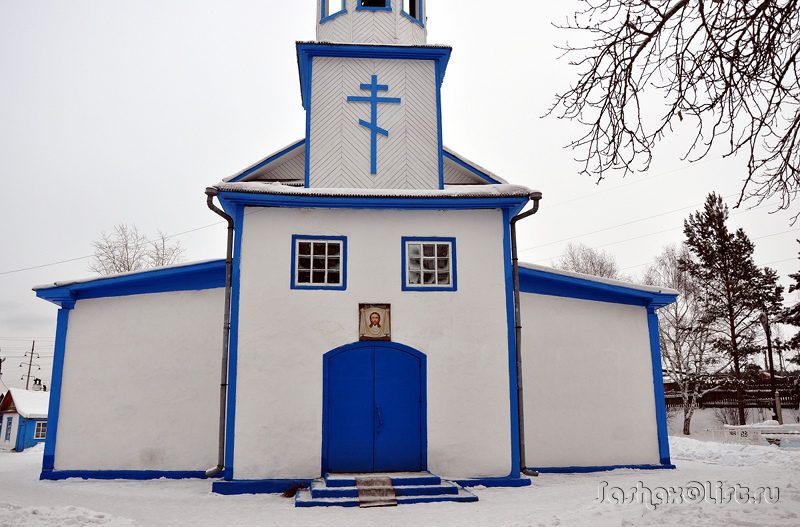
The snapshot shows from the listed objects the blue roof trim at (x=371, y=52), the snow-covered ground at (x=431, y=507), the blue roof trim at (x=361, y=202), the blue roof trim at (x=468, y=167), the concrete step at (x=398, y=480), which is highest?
the blue roof trim at (x=371, y=52)

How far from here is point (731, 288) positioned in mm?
27625

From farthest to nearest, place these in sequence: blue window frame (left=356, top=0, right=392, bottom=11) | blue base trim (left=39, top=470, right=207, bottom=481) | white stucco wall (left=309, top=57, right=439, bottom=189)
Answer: blue window frame (left=356, top=0, right=392, bottom=11) < white stucco wall (left=309, top=57, right=439, bottom=189) < blue base trim (left=39, top=470, right=207, bottom=481)

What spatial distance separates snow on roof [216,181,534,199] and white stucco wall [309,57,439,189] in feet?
2.92

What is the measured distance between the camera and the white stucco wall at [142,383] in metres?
10.9

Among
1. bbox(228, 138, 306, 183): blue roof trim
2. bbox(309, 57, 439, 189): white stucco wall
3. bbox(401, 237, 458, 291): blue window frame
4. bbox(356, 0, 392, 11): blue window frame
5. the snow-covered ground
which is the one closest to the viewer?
the snow-covered ground

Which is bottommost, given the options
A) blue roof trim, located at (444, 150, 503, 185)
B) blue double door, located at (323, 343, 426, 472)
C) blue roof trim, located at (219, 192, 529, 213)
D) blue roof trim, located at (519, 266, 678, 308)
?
blue double door, located at (323, 343, 426, 472)

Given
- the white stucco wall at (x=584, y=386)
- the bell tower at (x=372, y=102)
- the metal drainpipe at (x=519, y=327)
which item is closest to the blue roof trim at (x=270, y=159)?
the bell tower at (x=372, y=102)

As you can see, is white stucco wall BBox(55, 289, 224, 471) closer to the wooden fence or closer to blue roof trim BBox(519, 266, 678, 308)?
blue roof trim BBox(519, 266, 678, 308)

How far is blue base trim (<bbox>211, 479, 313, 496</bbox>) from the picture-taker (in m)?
9.00

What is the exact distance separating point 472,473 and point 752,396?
28.0 m

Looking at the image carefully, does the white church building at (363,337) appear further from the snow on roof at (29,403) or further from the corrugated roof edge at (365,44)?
the snow on roof at (29,403)

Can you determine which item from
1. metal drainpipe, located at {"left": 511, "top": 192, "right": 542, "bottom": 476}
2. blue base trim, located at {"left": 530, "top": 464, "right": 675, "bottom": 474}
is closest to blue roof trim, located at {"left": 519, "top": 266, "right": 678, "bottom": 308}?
metal drainpipe, located at {"left": 511, "top": 192, "right": 542, "bottom": 476}

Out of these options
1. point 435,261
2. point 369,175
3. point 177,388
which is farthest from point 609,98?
point 177,388

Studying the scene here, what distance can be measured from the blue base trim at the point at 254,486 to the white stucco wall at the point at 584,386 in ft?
15.4
